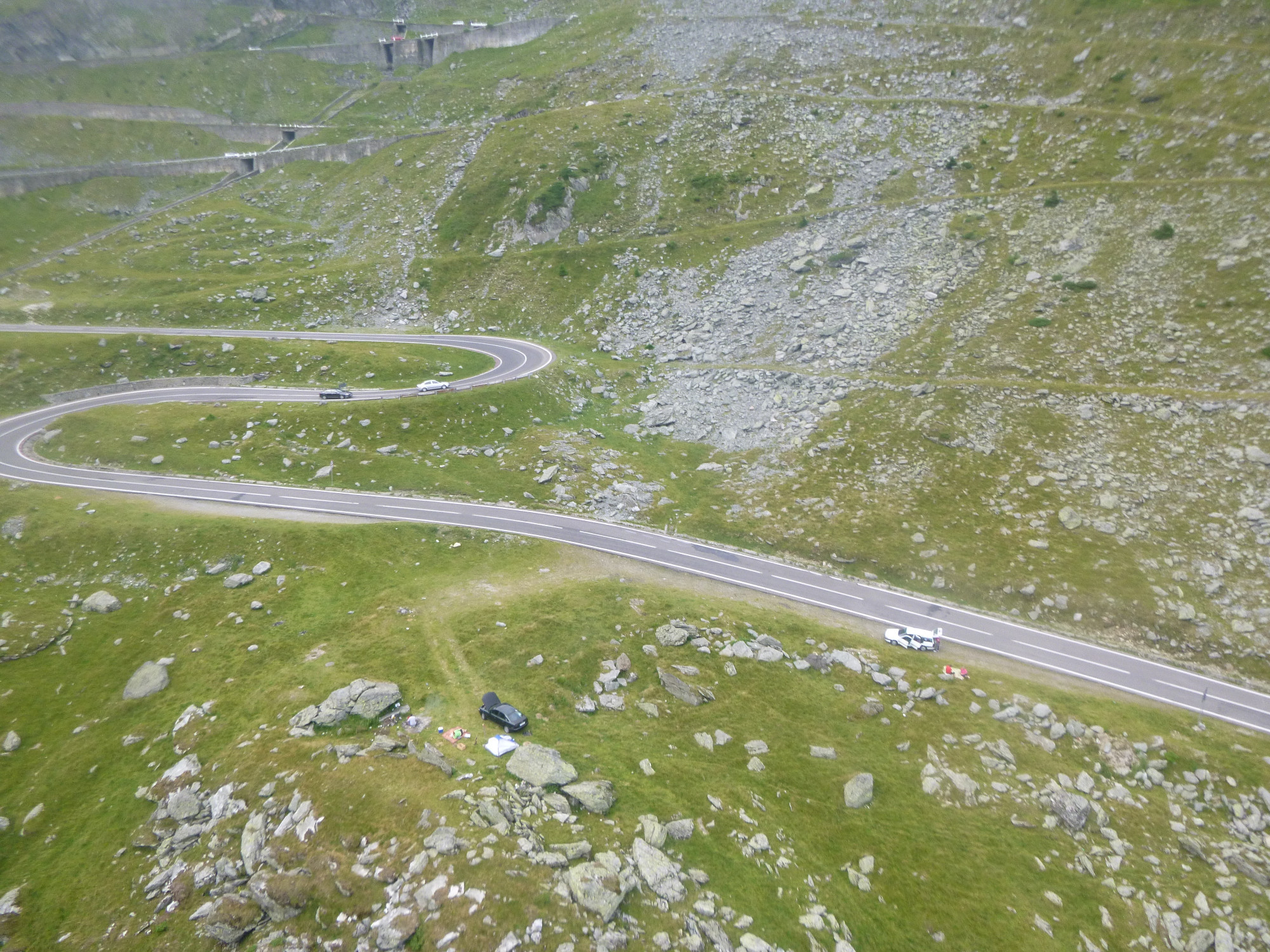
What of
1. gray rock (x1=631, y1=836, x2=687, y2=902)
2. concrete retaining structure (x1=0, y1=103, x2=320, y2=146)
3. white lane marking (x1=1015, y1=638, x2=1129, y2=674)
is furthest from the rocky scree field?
gray rock (x1=631, y1=836, x2=687, y2=902)

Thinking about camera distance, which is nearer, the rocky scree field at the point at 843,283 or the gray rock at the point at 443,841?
the gray rock at the point at 443,841

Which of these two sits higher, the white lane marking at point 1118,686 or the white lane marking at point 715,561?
the white lane marking at point 715,561

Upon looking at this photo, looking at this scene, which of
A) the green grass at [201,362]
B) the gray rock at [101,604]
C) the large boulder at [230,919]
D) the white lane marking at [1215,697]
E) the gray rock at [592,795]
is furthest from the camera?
the green grass at [201,362]

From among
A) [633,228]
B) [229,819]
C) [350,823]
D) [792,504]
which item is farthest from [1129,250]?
[229,819]

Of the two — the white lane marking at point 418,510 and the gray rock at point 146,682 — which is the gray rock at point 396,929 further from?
the white lane marking at point 418,510

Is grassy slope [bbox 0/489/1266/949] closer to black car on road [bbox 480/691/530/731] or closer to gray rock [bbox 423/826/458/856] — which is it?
black car on road [bbox 480/691/530/731]

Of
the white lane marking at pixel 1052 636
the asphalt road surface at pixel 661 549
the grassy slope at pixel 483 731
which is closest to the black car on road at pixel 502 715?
the grassy slope at pixel 483 731

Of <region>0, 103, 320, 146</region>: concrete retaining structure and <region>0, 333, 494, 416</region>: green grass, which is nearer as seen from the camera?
<region>0, 333, 494, 416</region>: green grass
